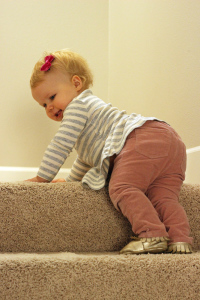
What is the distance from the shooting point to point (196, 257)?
2.69 ft

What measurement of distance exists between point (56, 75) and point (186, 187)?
2.13ft

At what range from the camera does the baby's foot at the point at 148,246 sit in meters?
0.90

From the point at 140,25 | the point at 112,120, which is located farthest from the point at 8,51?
the point at 112,120

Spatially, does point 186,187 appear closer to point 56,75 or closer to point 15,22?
point 56,75

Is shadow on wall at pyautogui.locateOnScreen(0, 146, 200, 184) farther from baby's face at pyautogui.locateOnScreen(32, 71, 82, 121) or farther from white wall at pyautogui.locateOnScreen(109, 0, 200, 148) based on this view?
baby's face at pyautogui.locateOnScreen(32, 71, 82, 121)

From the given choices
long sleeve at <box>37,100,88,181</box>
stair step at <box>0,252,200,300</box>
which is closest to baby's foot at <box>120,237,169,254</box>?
stair step at <box>0,252,200,300</box>

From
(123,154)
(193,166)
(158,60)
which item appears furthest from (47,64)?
(193,166)

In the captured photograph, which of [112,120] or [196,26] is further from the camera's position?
[196,26]

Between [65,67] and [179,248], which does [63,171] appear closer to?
[65,67]

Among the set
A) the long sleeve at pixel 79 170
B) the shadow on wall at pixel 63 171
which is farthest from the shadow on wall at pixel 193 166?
the long sleeve at pixel 79 170

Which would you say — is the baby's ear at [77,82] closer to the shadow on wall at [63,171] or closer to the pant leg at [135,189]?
the pant leg at [135,189]

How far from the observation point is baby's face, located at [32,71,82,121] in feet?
4.43

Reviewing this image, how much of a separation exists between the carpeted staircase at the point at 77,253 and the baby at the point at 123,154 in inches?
2.6

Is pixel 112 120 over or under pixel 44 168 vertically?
over
